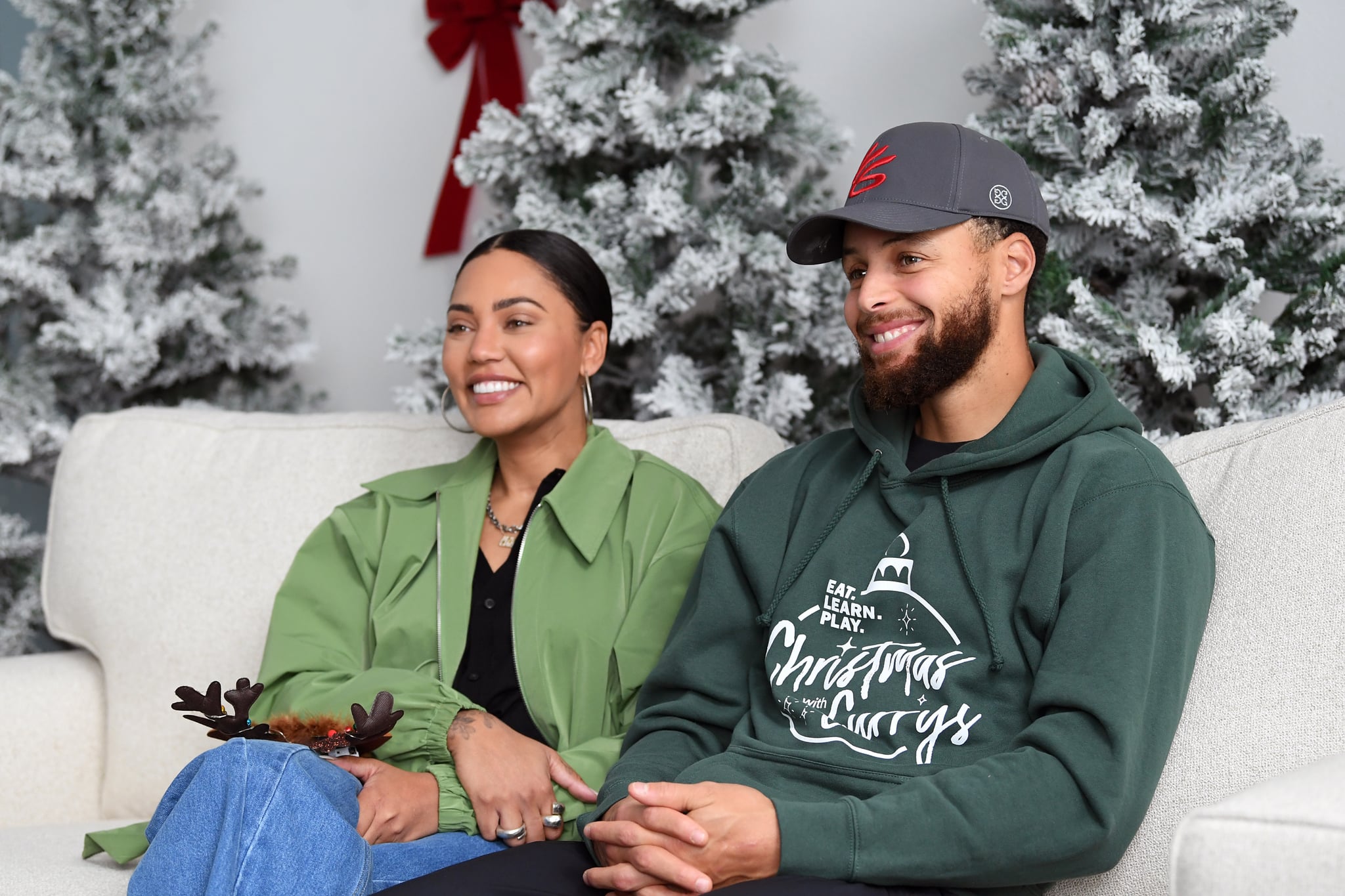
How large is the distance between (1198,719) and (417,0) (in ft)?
8.82

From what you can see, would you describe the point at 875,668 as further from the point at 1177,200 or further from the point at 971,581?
the point at 1177,200

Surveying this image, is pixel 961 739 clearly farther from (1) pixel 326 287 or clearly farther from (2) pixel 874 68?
(1) pixel 326 287

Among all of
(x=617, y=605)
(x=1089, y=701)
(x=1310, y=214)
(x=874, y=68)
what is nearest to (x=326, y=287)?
(x=874, y=68)

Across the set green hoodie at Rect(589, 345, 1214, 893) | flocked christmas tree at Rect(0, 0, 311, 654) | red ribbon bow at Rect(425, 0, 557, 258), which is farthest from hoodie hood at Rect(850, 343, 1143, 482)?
flocked christmas tree at Rect(0, 0, 311, 654)

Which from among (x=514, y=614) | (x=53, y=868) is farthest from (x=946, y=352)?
(x=53, y=868)

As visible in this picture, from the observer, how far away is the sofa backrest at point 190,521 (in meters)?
2.01

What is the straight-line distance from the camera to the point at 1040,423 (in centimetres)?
140

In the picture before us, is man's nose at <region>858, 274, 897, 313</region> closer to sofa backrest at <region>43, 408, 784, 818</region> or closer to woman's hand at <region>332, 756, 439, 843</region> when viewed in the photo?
sofa backrest at <region>43, 408, 784, 818</region>

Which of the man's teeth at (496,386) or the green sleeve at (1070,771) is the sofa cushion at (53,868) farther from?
the green sleeve at (1070,771)

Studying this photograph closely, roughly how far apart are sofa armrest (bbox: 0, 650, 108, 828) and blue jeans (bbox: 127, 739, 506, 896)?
80 cm

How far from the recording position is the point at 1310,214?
1.87 m

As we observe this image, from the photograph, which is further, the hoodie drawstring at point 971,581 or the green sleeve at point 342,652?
the green sleeve at point 342,652

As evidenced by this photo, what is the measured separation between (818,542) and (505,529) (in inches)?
23.4

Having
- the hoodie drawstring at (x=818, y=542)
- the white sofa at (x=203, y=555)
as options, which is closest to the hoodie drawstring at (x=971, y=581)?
the hoodie drawstring at (x=818, y=542)
